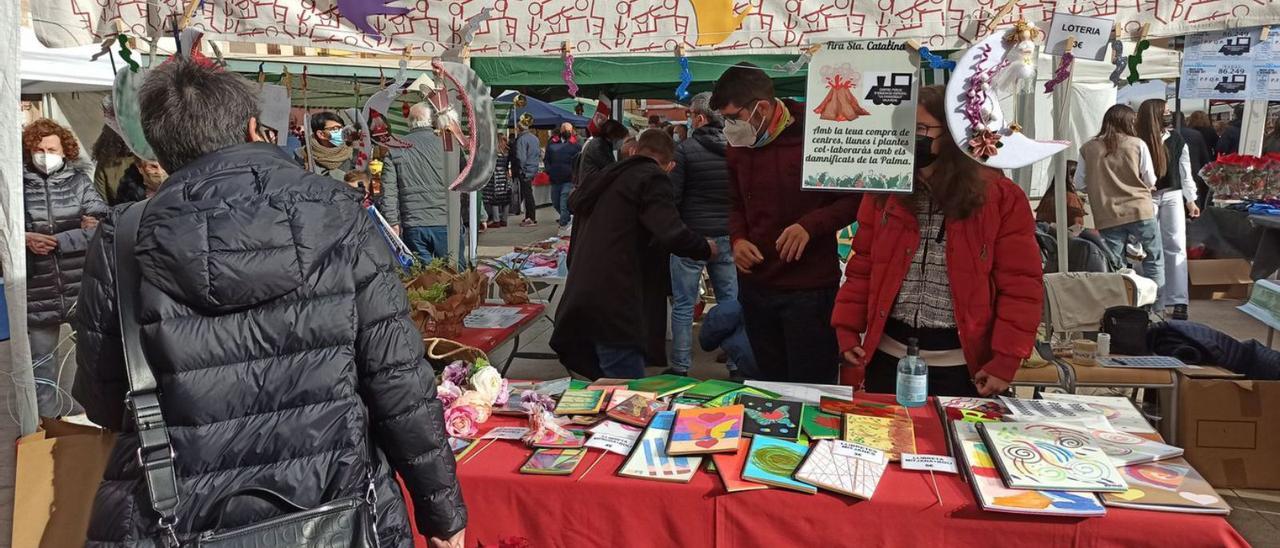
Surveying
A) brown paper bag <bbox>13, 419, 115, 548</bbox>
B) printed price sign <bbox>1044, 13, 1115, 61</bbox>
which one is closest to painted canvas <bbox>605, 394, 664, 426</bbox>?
brown paper bag <bbox>13, 419, 115, 548</bbox>

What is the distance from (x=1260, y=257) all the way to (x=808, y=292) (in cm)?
433

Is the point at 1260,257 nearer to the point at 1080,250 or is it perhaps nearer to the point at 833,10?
the point at 1080,250

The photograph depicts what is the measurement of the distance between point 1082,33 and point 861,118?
69 cm

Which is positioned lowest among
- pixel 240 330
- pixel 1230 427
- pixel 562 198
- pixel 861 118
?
pixel 1230 427

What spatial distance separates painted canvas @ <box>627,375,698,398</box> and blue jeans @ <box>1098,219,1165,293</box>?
15.0ft

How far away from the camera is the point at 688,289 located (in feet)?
17.6

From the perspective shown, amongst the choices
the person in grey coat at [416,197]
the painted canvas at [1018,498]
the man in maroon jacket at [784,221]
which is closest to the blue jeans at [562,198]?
the person in grey coat at [416,197]

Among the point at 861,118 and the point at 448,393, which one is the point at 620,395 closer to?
the point at 448,393

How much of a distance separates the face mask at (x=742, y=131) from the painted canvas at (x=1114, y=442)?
1394 millimetres

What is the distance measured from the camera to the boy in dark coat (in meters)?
3.35

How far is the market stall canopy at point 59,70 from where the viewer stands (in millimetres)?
7676

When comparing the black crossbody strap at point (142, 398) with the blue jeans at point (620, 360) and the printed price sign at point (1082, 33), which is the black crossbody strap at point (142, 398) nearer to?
the blue jeans at point (620, 360)

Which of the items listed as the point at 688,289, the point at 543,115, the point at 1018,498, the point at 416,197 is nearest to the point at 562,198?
the point at 543,115

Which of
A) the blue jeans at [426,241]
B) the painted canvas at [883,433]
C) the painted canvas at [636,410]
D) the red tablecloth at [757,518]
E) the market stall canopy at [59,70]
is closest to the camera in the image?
the red tablecloth at [757,518]
